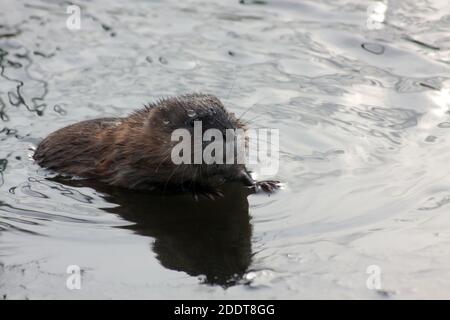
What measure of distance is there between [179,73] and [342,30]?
199 centimetres

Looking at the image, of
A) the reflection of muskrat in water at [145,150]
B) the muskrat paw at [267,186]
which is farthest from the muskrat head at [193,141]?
the muskrat paw at [267,186]

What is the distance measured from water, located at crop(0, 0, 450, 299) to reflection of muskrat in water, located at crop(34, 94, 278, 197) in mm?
128

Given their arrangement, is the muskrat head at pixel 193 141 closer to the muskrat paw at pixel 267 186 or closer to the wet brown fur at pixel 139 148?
the wet brown fur at pixel 139 148

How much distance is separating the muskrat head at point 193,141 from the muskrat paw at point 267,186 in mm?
172

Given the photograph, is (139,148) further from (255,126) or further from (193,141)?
(255,126)

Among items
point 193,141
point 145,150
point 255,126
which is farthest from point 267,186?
point 255,126

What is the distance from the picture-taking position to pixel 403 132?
7.36 meters

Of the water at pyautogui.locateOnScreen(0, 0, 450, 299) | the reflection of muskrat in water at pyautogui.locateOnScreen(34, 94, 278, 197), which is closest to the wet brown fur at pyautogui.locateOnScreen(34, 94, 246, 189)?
the reflection of muskrat in water at pyautogui.locateOnScreen(34, 94, 278, 197)

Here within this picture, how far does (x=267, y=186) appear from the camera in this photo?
6504 millimetres

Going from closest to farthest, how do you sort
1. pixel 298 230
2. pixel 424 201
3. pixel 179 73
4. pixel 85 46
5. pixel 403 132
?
pixel 298 230 < pixel 424 201 < pixel 403 132 < pixel 179 73 < pixel 85 46

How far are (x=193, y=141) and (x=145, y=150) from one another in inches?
21.8
